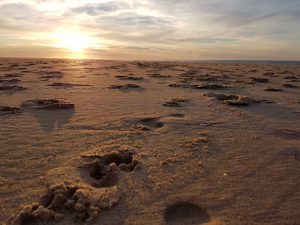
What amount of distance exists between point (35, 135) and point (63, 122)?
0.76 m

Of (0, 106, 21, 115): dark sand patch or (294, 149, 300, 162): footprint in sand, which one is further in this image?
(0, 106, 21, 115): dark sand patch

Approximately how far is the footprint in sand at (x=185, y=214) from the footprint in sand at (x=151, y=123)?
2.36 m

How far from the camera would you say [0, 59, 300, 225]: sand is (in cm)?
307

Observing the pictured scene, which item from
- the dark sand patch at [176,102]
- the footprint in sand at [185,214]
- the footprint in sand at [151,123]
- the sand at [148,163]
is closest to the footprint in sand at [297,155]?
the sand at [148,163]

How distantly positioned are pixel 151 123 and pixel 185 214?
2858mm

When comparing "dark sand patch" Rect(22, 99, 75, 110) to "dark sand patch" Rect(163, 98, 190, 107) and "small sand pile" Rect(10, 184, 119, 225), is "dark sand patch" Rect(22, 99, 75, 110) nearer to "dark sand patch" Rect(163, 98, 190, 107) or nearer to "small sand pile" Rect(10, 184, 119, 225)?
"dark sand patch" Rect(163, 98, 190, 107)

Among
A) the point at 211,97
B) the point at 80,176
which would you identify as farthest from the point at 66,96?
the point at 80,176

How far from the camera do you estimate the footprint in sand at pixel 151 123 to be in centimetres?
563

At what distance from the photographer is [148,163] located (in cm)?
405

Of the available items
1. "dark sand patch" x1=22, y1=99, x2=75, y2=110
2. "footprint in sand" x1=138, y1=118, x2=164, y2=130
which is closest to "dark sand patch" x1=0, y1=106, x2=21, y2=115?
"dark sand patch" x1=22, y1=99, x2=75, y2=110

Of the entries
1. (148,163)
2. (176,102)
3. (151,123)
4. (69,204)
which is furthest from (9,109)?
(69,204)

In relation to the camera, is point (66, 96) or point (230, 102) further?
point (66, 96)

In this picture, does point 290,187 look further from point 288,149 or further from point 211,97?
point 211,97

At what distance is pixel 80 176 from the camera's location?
3.71 metres
